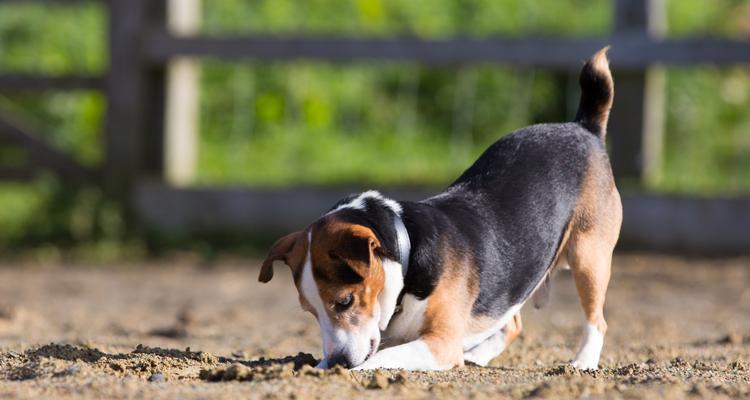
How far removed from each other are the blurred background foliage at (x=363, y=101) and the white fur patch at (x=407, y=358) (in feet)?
18.4

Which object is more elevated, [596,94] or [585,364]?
[596,94]

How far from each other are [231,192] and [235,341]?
367 centimetres

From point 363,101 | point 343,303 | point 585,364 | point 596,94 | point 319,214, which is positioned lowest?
point 319,214

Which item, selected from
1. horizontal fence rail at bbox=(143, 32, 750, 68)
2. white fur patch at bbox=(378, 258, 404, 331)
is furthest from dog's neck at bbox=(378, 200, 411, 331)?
horizontal fence rail at bbox=(143, 32, 750, 68)

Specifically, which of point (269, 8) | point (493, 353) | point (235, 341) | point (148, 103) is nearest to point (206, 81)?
point (269, 8)

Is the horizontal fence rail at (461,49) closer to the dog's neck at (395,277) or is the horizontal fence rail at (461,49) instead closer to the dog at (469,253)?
the dog at (469,253)

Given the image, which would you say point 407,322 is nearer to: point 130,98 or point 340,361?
point 340,361

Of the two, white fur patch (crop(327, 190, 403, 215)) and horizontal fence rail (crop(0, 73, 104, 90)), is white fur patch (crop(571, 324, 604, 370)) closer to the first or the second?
white fur patch (crop(327, 190, 403, 215))

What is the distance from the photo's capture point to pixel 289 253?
4.96 metres

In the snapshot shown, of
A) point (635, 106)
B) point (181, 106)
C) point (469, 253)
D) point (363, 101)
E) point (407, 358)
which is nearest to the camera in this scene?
point (407, 358)

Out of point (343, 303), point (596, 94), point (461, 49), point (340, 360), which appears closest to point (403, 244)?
point (343, 303)

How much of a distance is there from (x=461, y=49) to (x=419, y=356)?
4925 mm

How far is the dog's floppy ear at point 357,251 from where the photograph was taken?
184 inches

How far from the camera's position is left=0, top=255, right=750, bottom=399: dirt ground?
13.5 feet
